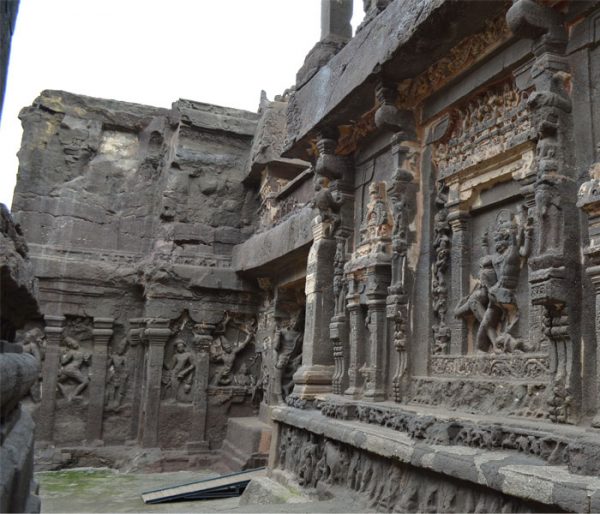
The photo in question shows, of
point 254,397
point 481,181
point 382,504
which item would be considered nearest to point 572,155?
point 481,181

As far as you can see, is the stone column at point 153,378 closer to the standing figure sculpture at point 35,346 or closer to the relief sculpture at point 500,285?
the standing figure sculpture at point 35,346

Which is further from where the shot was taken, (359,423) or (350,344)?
(350,344)

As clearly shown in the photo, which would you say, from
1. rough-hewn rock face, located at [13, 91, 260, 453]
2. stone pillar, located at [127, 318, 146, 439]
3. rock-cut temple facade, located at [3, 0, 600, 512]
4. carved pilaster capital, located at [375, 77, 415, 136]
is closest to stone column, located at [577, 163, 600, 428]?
rock-cut temple facade, located at [3, 0, 600, 512]

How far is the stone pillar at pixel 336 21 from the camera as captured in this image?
648cm

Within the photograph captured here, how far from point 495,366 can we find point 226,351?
25.0 feet

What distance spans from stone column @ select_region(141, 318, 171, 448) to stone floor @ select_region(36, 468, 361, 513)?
0.74 meters

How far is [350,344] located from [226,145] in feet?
23.5

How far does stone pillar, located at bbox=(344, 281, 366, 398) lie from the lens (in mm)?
5473

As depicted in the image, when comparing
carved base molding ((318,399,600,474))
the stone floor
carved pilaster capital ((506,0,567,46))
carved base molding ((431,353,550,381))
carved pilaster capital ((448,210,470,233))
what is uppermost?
carved pilaster capital ((506,0,567,46))

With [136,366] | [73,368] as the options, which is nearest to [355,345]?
[136,366]

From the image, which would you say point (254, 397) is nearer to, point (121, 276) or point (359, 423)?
point (121, 276)

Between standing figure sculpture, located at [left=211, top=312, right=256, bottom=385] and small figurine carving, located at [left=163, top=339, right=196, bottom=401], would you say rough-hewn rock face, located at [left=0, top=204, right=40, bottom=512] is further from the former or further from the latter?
standing figure sculpture, located at [left=211, top=312, right=256, bottom=385]

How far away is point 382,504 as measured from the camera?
4133mm

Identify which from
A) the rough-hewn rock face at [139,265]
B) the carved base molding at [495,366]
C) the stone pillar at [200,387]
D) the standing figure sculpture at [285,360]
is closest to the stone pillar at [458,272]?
the carved base molding at [495,366]
